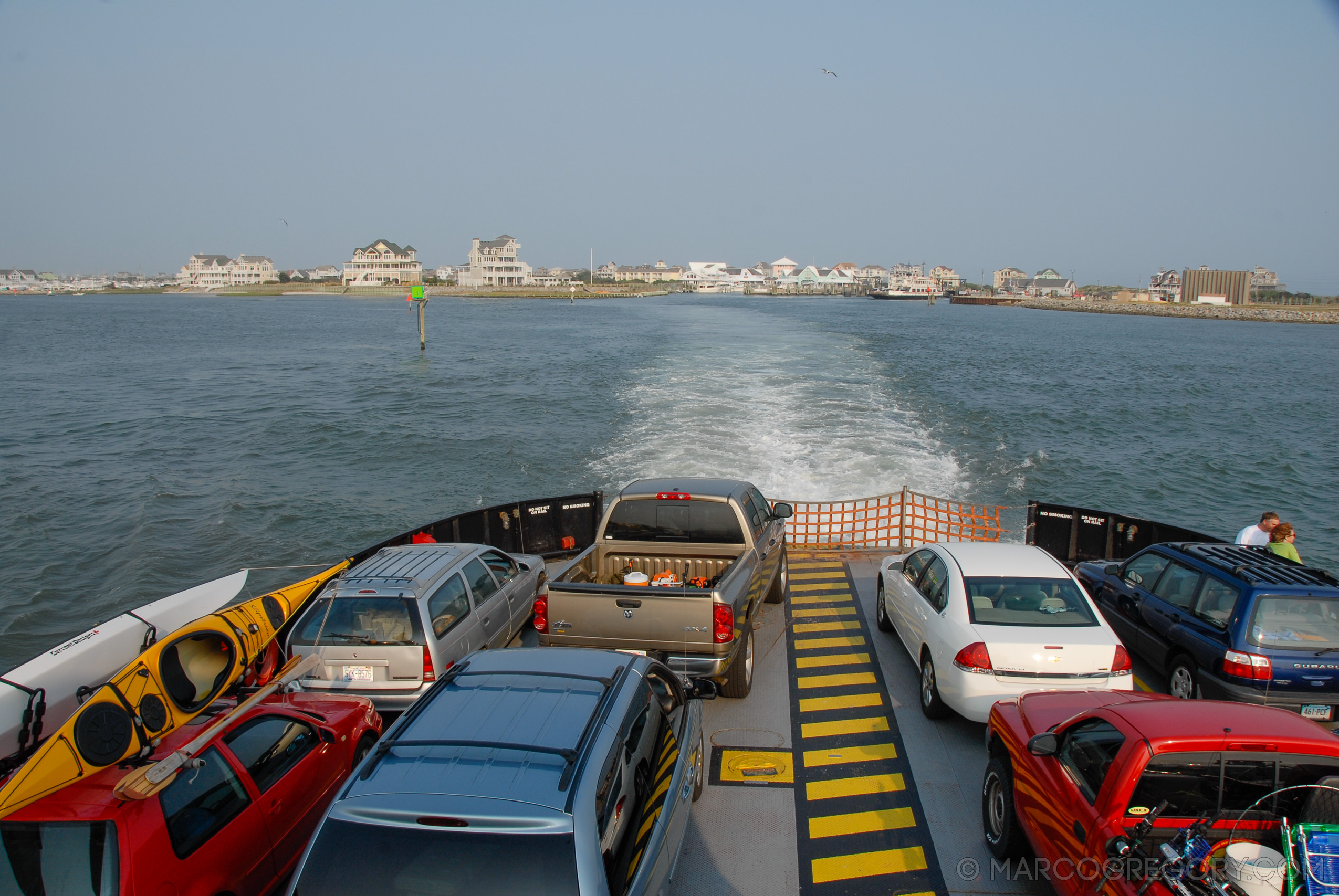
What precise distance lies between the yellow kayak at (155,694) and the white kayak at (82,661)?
49 cm

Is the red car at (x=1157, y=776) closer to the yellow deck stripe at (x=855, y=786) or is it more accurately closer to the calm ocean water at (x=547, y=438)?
the yellow deck stripe at (x=855, y=786)

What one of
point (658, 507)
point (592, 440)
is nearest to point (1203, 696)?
point (658, 507)

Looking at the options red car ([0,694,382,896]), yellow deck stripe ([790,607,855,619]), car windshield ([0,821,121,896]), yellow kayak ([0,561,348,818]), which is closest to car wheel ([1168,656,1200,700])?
yellow deck stripe ([790,607,855,619])

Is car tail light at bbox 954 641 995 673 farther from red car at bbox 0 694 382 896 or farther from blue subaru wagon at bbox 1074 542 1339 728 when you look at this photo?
red car at bbox 0 694 382 896

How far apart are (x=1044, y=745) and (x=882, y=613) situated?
4.69 m

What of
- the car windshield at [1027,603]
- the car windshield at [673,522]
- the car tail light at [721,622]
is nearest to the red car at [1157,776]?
the car windshield at [1027,603]

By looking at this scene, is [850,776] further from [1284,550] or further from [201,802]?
[1284,550]

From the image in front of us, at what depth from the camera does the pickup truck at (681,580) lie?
6.65 meters

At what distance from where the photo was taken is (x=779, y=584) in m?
9.83

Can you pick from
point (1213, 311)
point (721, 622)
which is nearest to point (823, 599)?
point (721, 622)

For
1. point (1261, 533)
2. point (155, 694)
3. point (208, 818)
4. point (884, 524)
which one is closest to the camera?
point (208, 818)

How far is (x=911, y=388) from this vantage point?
3841 centimetres

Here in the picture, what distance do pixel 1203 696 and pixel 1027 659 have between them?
5.90ft

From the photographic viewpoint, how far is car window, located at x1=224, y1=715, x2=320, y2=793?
4.61 m
